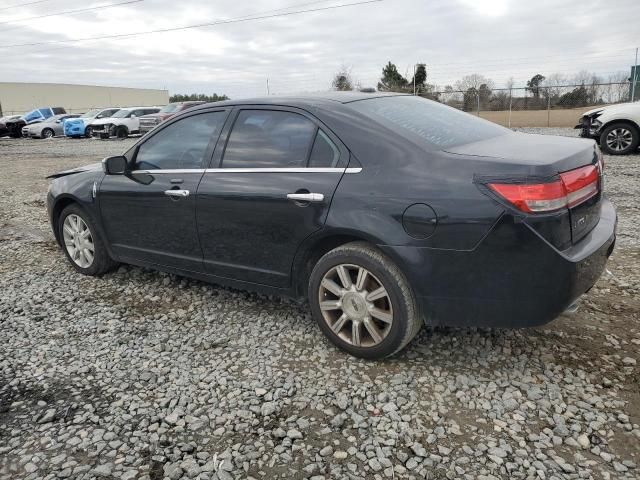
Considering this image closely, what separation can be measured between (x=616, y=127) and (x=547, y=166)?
10223mm

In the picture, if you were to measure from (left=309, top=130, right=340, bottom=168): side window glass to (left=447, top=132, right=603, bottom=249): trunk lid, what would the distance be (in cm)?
68

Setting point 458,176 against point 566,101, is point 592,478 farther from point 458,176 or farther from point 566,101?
point 566,101

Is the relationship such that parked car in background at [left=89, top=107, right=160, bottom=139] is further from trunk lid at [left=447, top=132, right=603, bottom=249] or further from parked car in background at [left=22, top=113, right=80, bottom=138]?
trunk lid at [left=447, top=132, right=603, bottom=249]

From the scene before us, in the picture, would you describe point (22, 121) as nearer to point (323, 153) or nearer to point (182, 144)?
point (182, 144)

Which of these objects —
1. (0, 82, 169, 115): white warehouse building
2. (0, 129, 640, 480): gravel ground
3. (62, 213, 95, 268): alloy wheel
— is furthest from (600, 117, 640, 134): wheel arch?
(0, 82, 169, 115): white warehouse building

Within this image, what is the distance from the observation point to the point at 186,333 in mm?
3684

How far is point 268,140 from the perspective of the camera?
3461 mm

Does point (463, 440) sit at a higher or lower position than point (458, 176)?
lower

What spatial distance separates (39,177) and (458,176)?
12643mm

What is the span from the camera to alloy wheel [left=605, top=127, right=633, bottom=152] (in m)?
11.0

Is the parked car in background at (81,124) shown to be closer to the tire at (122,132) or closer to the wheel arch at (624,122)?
the tire at (122,132)

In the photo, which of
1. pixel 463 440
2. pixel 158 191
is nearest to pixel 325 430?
pixel 463 440

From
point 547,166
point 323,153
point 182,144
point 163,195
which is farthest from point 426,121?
point 163,195

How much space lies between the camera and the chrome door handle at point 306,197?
307 cm
